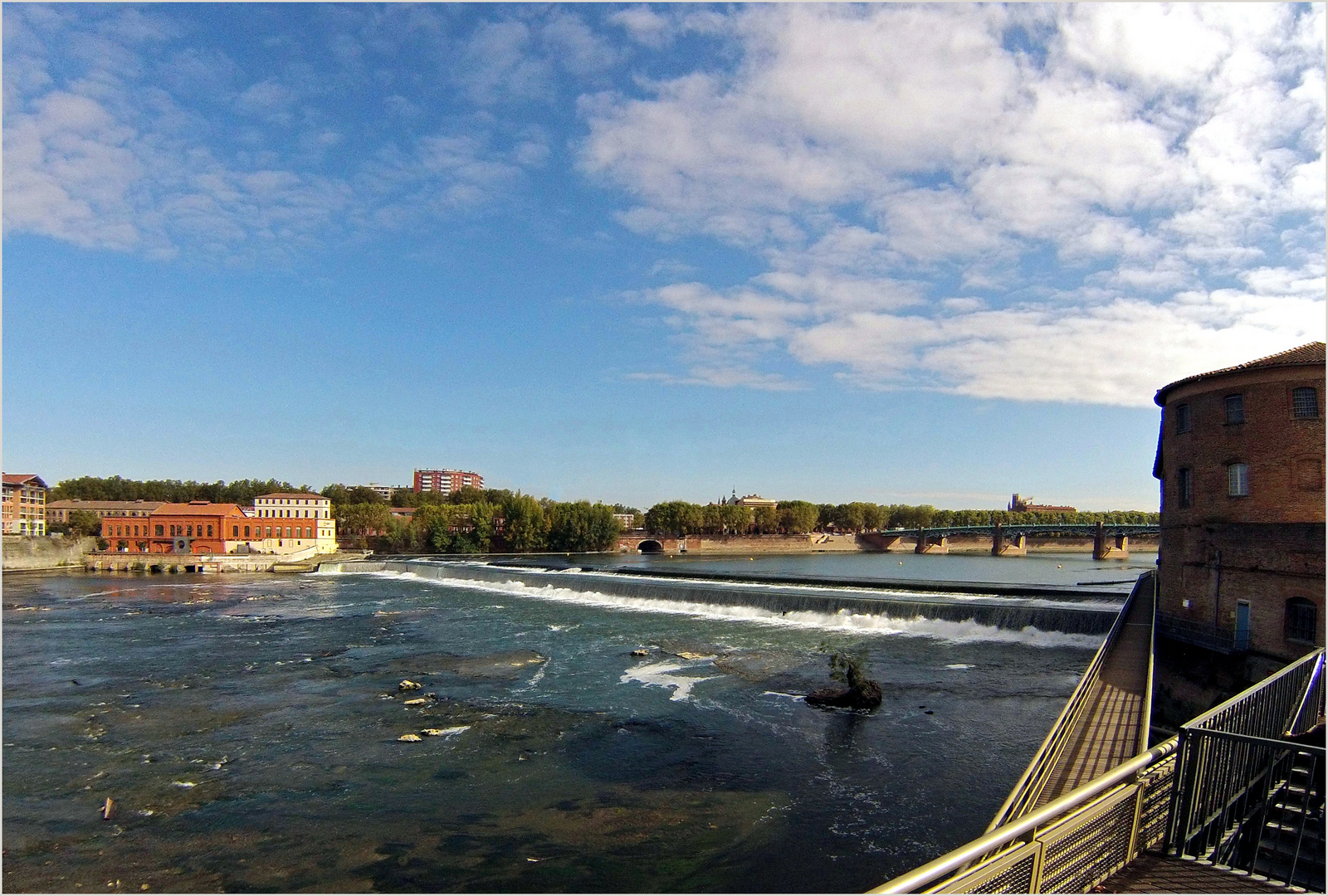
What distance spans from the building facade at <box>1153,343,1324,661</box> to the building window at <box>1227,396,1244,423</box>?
0.07ft

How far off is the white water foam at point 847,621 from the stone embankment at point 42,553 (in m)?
54.4

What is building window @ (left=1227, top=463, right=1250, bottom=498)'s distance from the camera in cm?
1748

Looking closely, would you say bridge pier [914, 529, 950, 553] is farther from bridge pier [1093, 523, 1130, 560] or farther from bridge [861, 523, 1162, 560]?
bridge pier [1093, 523, 1130, 560]

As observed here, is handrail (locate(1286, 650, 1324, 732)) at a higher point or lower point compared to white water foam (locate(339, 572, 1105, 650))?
higher

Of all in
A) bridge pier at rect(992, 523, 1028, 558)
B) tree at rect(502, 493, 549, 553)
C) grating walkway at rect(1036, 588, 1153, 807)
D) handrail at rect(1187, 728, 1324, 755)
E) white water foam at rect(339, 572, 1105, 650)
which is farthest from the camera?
bridge pier at rect(992, 523, 1028, 558)

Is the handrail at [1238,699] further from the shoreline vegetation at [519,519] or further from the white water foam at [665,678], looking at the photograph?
the shoreline vegetation at [519,519]

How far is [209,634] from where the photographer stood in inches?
1187

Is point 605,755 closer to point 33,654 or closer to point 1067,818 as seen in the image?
point 1067,818

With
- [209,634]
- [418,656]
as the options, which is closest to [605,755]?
[418,656]

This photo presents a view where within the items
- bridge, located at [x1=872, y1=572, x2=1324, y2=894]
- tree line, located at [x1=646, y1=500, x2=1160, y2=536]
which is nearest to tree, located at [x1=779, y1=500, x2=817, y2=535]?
tree line, located at [x1=646, y1=500, x2=1160, y2=536]

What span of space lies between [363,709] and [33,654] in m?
17.0

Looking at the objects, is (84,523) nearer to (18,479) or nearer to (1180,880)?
(18,479)

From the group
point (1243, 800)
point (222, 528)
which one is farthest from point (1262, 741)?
point (222, 528)

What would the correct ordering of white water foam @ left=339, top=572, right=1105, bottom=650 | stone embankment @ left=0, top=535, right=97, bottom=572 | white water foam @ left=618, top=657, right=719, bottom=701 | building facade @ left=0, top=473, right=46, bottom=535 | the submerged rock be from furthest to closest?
building facade @ left=0, top=473, right=46, bottom=535 → stone embankment @ left=0, top=535, right=97, bottom=572 → white water foam @ left=339, top=572, right=1105, bottom=650 → white water foam @ left=618, top=657, right=719, bottom=701 → the submerged rock
